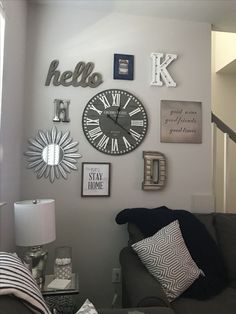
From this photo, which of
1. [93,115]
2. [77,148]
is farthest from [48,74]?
[77,148]

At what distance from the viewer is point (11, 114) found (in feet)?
6.08

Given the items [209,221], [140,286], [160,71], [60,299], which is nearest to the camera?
[140,286]

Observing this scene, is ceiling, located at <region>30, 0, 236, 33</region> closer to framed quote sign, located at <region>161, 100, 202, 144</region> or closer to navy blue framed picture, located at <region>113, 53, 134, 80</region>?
navy blue framed picture, located at <region>113, 53, 134, 80</region>

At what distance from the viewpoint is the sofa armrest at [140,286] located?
51.1 inches

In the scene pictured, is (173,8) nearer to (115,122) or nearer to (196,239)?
(115,122)

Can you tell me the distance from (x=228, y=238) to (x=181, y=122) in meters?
1.00

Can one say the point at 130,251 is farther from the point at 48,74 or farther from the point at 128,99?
the point at 48,74

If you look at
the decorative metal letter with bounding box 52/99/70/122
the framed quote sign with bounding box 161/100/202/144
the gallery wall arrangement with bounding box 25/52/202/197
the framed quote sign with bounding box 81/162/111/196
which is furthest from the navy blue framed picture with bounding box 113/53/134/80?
the framed quote sign with bounding box 81/162/111/196

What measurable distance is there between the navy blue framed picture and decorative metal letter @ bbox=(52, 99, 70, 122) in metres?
0.49

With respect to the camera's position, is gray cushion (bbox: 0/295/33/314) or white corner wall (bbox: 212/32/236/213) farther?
white corner wall (bbox: 212/32/236/213)

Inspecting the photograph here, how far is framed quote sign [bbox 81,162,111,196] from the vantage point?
221cm

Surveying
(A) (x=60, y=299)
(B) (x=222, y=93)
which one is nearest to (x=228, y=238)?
(A) (x=60, y=299)

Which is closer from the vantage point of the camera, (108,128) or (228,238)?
(228,238)

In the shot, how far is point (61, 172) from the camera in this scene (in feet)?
7.19
